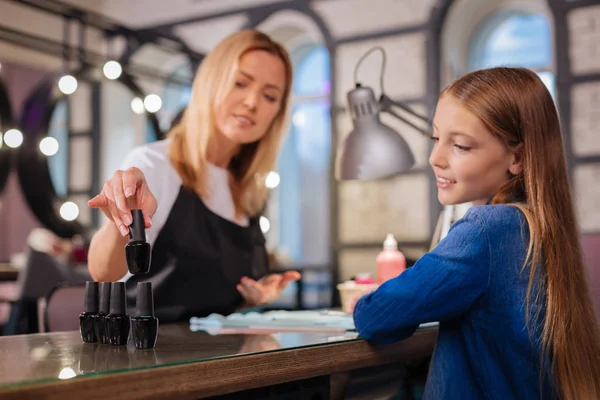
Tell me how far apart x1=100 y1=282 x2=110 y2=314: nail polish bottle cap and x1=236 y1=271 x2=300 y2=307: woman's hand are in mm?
733

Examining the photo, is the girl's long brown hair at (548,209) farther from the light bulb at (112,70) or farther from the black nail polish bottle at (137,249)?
the light bulb at (112,70)

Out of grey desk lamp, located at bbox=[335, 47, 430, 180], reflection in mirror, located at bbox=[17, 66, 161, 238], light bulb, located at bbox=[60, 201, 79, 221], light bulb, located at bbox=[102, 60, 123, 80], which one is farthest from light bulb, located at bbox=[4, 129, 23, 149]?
grey desk lamp, located at bbox=[335, 47, 430, 180]

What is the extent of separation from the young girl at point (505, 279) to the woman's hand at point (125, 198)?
41 cm

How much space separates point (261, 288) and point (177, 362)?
3.18 ft

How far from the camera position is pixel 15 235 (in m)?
6.58

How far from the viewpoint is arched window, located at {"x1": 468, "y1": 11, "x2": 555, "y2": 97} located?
4.82 m

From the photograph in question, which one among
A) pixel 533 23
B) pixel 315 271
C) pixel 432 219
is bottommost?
pixel 315 271

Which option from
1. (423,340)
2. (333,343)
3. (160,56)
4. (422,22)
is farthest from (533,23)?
(333,343)

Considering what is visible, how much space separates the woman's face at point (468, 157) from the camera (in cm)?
129

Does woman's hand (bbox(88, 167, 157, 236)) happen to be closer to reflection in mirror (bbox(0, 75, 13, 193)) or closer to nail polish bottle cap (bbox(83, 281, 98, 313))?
nail polish bottle cap (bbox(83, 281, 98, 313))

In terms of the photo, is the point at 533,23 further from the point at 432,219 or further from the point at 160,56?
the point at 160,56

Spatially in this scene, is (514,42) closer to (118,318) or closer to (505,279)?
(505,279)

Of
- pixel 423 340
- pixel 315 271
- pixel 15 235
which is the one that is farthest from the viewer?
pixel 15 235

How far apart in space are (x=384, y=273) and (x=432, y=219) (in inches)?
114
